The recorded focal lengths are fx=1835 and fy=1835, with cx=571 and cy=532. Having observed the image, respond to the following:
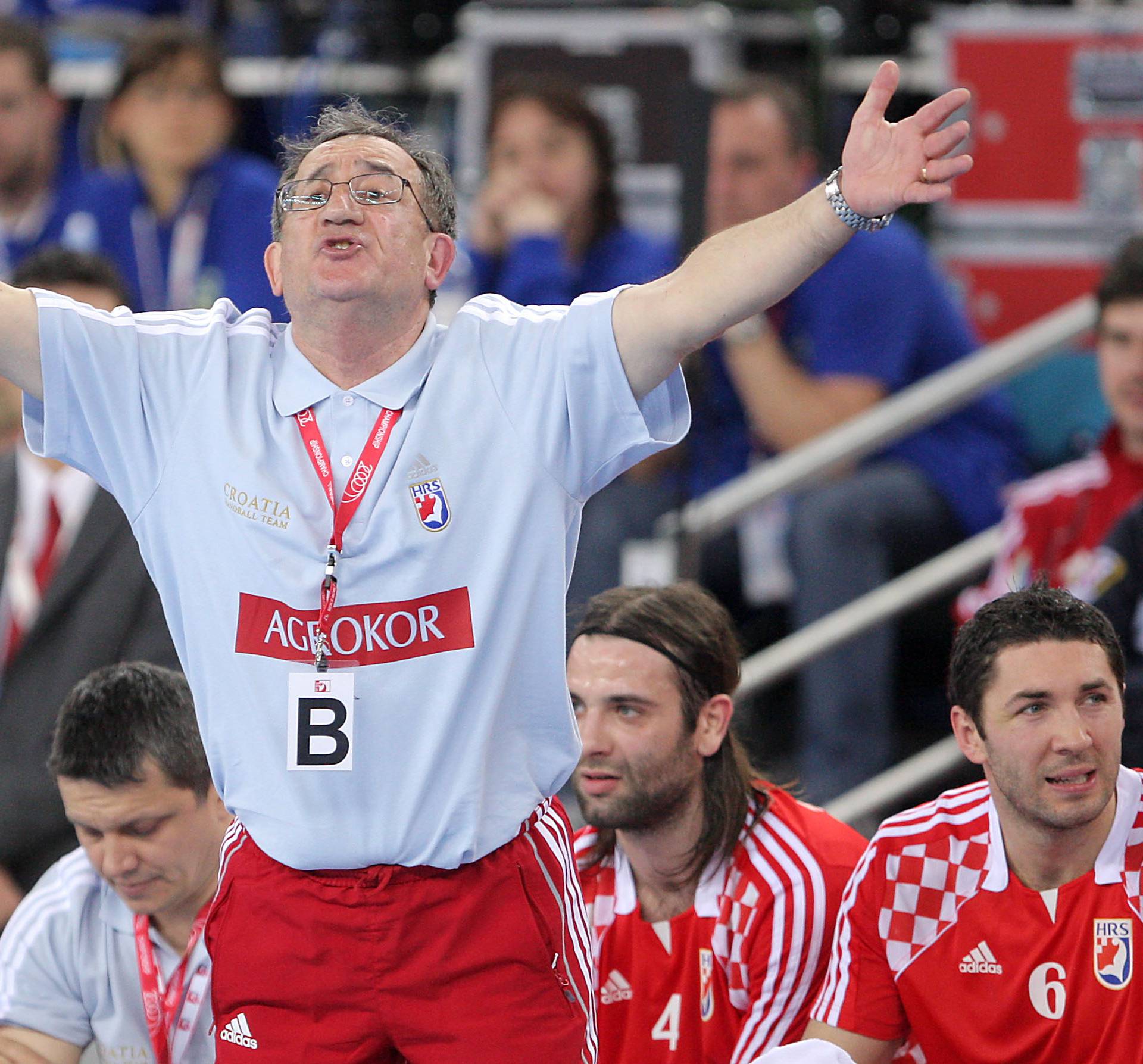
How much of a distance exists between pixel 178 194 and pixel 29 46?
2.12ft

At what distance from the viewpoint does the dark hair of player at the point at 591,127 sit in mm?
4875

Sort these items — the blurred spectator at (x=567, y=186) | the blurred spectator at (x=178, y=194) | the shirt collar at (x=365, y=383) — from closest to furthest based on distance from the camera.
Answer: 1. the shirt collar at (x=365, y=383)
2. the blurred spectator at (x=567, y=186)
3. the blurred spectator at (x=178, y=194)

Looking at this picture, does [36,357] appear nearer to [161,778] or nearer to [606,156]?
[161,778]

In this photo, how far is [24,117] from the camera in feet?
17.7

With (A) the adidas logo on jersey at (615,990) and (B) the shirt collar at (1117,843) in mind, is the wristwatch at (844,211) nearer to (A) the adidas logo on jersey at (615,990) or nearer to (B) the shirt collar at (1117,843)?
(B) the shirt collar at (1117,843)

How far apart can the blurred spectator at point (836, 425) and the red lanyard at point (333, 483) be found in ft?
6.53

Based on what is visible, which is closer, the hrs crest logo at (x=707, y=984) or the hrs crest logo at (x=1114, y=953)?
the hrs crest logo at (x=1114, y=953)

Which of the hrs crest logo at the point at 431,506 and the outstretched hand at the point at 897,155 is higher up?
the outstretched hand at the point at 897,155

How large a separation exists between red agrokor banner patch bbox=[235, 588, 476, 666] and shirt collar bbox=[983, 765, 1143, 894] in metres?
0.97

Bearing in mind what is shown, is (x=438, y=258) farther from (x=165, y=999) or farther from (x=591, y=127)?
(x=591, y=127)

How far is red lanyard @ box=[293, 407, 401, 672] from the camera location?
230cm

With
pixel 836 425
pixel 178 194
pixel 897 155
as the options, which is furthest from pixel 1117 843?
pixel 178 194

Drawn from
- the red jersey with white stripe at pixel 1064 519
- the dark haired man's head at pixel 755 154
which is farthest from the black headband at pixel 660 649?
the dark haired man's head at pixel 755 154

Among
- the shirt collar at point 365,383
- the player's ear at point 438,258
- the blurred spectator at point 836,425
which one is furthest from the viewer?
the blurred spectator at point 836,425
